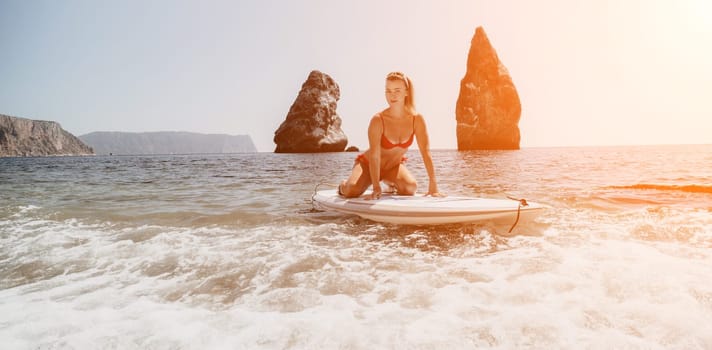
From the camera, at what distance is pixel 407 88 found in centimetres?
611

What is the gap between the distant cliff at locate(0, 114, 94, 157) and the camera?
506 ft

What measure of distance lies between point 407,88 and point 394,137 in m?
0.86

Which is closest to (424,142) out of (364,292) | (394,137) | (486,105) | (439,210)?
(394,137)

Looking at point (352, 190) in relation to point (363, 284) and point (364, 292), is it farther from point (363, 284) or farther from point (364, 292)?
point (364, 292)

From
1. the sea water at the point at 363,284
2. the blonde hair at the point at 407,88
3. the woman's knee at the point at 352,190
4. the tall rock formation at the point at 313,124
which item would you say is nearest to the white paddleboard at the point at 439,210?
the sea water at the point at 363,284

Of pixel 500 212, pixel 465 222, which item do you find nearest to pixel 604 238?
pixel 500 212

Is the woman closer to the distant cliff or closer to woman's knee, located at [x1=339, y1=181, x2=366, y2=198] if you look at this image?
woman's knee, located at [x1=339, y1=181, x2=366, y2=198]

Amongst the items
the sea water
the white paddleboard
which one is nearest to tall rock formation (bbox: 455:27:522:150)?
the sea water

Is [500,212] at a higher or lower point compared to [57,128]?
lower

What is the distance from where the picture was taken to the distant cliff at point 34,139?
154375 mm

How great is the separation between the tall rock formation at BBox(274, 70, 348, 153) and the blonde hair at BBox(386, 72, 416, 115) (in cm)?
9693

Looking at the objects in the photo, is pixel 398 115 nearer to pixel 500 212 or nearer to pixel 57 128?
pixel 500 212

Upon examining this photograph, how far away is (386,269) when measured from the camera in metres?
3.71

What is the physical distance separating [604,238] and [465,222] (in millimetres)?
1775
